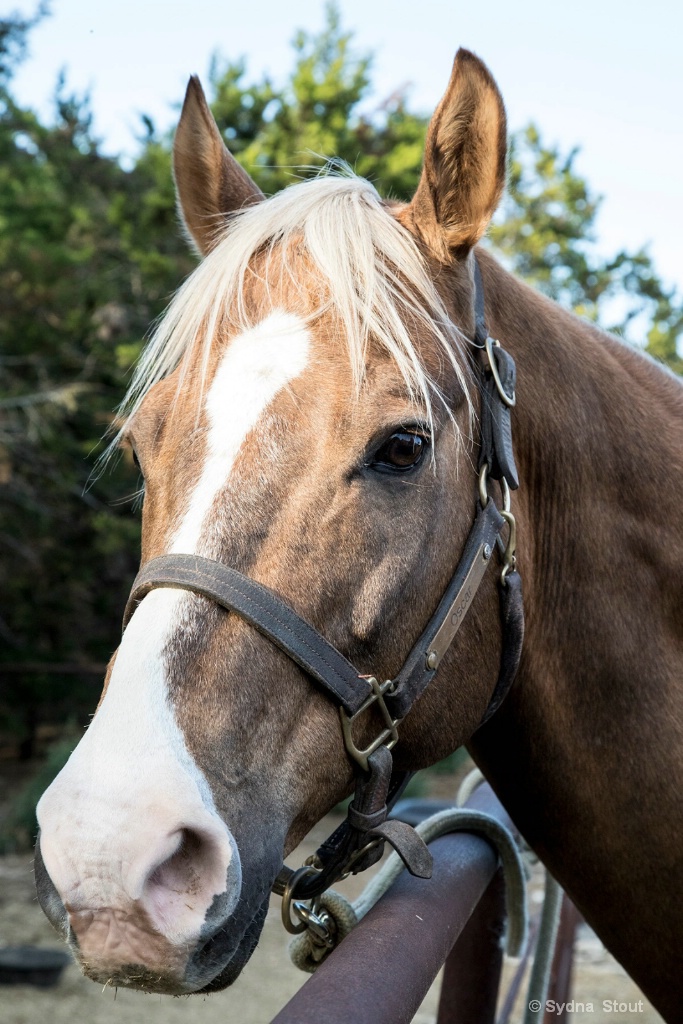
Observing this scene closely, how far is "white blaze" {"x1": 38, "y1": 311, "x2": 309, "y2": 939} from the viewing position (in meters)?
1.16

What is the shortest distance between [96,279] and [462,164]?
29.1ft

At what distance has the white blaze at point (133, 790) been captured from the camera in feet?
3.80

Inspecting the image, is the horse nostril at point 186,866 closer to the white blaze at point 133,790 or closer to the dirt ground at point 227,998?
the white blaze at point 133,790

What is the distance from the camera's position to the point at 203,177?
7.32ft

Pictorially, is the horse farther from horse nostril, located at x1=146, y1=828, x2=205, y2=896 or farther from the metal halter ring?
the metal halter ring

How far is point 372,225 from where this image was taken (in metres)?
1.85

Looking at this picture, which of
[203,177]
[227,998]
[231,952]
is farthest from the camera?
[227,998]

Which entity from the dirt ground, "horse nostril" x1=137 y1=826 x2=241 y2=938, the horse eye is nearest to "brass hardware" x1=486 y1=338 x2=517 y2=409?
the horse eye

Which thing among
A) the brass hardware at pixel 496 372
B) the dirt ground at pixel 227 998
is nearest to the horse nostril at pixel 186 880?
the brass hardware at pixel 496 372

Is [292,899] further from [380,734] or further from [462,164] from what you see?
[462,164]

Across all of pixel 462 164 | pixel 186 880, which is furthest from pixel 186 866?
pixel 462 164

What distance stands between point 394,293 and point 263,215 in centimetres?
39

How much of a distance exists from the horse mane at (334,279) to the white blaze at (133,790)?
0.50 metres

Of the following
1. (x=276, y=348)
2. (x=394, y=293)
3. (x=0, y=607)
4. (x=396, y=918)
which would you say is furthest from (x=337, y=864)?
(x=0, y=607)
